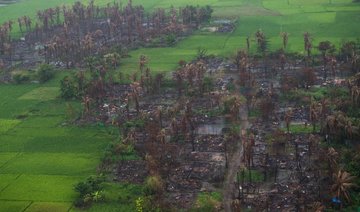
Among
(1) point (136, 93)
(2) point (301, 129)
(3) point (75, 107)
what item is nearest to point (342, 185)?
(2) point (301, 129)

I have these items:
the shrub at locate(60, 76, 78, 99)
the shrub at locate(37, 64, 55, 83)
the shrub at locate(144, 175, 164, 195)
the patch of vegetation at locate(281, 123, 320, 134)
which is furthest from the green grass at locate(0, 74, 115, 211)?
the patch of vegetation at locate(281, 123, 320, 134)

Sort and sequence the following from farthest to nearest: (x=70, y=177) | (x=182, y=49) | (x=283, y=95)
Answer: (x=182, y=49) < (x=283, y=95) < (x=70, y=177)

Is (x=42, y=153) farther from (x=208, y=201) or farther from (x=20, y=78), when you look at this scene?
(x=20, y=78)

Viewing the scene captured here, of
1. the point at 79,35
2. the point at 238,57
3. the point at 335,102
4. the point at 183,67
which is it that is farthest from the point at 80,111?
the point at 79,35

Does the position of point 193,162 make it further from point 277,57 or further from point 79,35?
point 79,35

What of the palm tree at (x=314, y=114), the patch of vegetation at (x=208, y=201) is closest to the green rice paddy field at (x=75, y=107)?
the patch of vegetation at (x=208, y=201)

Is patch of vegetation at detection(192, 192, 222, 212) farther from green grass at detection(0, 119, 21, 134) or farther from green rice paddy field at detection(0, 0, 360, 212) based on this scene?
green grass at detection(0, 119, 21, 134)
